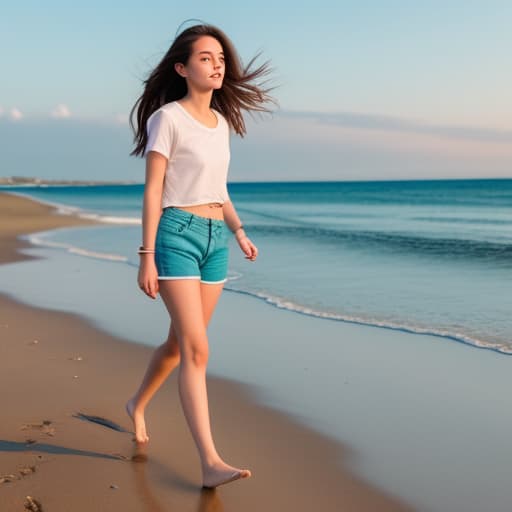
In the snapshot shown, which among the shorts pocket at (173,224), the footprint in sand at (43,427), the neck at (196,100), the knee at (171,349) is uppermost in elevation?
the neck at (196,100)

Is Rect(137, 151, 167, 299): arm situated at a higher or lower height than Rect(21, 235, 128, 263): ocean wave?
higher

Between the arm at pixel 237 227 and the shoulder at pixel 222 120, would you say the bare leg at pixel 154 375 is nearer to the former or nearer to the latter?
the arm at pixel 237 227

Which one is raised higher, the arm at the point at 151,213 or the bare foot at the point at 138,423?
the arm at the point at 151,213

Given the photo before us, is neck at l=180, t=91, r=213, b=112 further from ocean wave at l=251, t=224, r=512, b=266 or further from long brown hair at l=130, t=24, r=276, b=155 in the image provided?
ocean wave at l=251, t=224, r=512, b=266

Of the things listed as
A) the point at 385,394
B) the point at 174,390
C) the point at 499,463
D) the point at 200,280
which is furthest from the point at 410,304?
the point at 200,280

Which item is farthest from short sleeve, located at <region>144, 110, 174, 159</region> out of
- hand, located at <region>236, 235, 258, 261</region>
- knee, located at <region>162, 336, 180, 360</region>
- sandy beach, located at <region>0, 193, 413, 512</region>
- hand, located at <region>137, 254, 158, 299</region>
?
sandy beach, located at <region>0, 193, 413, 512</region>

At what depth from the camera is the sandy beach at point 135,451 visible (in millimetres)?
3084

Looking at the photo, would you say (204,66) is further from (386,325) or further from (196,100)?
(386,325)

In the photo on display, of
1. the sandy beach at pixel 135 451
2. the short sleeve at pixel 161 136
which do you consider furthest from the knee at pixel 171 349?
the short sleeve at pixel 161 136

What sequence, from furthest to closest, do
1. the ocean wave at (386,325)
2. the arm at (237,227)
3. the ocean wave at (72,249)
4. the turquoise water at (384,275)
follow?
the ocean wave at (72,249)
the turquoise water at (384,275)
the ocean wave at (386,325)
the arm at (237,227)

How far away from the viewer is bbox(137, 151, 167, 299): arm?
307 centimetres

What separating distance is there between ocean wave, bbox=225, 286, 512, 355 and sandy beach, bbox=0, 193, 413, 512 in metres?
2.35

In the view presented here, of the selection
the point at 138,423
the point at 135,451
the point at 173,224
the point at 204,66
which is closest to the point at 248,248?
the point at 173,224

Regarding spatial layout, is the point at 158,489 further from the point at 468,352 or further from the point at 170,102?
the point at 468,352
